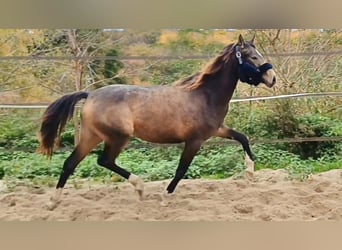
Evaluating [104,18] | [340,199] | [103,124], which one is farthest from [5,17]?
[340,199]

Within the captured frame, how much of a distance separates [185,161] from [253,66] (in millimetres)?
558

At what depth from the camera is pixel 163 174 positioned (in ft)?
9.04

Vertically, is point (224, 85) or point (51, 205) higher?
point (224, 85)

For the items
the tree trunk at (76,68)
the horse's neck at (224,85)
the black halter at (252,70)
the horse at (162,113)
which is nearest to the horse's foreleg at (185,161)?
the horse at (162,113)

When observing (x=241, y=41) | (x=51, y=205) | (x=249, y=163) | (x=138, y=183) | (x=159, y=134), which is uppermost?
(x=241, y=41)

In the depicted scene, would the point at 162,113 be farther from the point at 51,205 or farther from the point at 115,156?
the point at 51,205

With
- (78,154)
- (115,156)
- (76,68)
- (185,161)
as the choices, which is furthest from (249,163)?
(76,68)

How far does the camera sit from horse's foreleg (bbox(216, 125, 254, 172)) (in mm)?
2762

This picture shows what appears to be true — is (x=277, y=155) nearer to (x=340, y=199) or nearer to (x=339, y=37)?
(x=340, y=199)

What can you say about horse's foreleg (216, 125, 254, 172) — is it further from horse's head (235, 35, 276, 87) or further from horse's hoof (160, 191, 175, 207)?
horse's hoof (160, 191, 175, 207)

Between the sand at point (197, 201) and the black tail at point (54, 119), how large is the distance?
0.68ft

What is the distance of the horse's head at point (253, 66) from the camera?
2758 millimetres

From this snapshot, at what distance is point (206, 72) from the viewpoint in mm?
2775

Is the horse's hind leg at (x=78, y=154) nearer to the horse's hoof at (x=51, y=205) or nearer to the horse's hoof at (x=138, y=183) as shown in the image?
the horse's hoof at (x=51, y=205)
